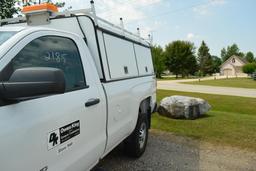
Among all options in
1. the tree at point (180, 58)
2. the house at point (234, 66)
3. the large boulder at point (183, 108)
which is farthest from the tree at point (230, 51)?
the large boulder at point (183, 108)

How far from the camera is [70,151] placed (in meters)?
2.33

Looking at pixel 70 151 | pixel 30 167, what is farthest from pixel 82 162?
pixel 30 167

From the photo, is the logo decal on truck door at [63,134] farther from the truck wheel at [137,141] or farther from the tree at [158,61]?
the tree at [158,61]

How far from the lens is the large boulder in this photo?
8.24 m

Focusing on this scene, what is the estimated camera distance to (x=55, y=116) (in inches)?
81.7

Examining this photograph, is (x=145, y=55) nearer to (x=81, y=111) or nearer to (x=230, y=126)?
(x=230, y=126)

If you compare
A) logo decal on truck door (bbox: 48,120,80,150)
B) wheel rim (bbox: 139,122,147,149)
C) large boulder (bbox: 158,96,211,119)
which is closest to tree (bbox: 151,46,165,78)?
large boulder (bbox: 158,96,211,119)

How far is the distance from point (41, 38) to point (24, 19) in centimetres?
161

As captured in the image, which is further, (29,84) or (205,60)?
(205,60)

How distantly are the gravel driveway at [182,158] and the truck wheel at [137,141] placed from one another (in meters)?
0.14

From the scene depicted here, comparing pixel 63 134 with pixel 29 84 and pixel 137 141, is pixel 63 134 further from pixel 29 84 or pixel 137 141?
pixel 137 141

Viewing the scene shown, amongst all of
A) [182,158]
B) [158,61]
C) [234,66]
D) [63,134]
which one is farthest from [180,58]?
[63,134]

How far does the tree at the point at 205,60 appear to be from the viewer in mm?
78312

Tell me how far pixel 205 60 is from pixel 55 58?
7959 cm
